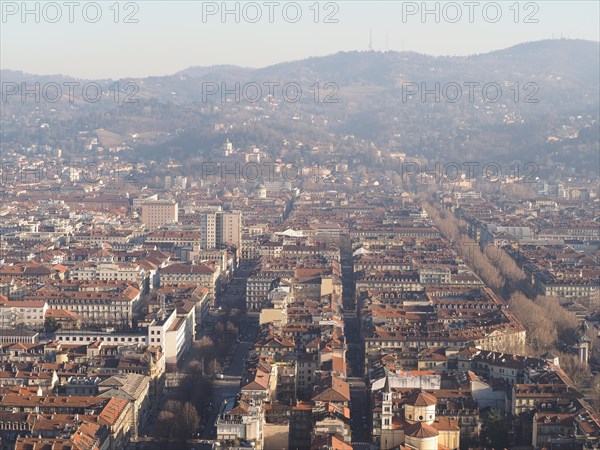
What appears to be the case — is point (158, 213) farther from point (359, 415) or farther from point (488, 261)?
point (359, 415)

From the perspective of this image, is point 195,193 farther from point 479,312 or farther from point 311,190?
point 479,312

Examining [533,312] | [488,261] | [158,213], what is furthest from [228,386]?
[158,213]

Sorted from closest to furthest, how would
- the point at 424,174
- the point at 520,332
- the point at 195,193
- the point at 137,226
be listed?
the point at 520,332 → the point at 137,226 → the point at 195,193 → the point at 424,174

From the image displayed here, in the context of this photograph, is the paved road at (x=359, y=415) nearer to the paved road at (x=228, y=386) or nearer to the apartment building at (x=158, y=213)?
the paved road at (x=228, y=386)

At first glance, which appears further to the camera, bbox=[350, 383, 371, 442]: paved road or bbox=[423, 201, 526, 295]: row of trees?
bbox=[423, 201, 526, 295]: row of trees

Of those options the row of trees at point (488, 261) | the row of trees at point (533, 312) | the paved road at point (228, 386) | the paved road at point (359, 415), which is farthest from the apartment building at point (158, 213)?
the paved road at point (359, 415)

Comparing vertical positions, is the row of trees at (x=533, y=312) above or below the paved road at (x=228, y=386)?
above

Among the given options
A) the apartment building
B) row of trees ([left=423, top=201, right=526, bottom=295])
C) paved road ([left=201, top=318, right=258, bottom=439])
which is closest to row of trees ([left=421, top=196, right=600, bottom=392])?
row of trees ([left=423, top=201, right=526, bottom=295])

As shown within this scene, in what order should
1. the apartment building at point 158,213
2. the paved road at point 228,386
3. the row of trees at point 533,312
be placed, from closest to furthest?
the paved road at point 228,386 → the row of trees at point 533,312 → the apartment building at point 158,213

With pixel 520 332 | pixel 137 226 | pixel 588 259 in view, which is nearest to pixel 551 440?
pixel 520 332

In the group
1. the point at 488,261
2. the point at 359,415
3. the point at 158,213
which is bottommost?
the point at 359,415

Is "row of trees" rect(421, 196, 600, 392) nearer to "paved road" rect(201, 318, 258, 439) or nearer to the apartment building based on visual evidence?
"paved road" rect(201, 318, 258, 439)
